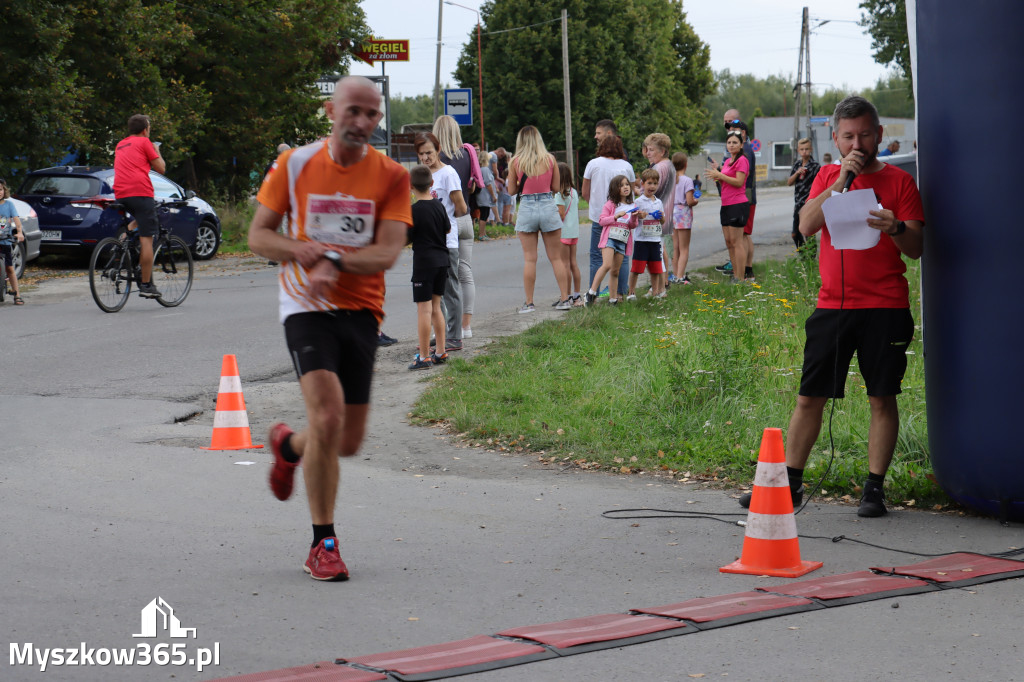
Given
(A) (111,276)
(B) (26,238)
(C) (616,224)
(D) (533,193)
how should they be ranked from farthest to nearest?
(B) (26,238) < (A) (111,276) < (C) (616,224) < (D) (533,193)

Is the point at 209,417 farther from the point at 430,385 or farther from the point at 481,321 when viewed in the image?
the point at 481,321

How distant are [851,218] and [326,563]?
2945 millimetres

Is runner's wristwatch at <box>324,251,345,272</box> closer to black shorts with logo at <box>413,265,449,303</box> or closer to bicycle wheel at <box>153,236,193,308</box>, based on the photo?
black shorts with logo at <box>413,265,449,303</box>

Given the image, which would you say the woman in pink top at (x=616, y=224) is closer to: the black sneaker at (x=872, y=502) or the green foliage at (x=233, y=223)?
the black sneaker at (x=872, y=502)

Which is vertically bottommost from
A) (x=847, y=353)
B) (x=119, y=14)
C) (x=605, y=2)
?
(x=847, y=353)

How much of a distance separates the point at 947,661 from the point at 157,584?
298cm

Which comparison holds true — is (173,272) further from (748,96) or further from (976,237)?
(748,96)

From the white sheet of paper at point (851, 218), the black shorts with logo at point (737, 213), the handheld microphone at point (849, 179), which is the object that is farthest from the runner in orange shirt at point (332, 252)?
the black shorts with logo at point (737, 213)

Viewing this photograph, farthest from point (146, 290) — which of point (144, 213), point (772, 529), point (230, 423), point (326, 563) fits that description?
point (772, 529)

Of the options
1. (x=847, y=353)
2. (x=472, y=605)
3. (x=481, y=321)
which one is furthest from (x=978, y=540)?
(x=481, y=321)

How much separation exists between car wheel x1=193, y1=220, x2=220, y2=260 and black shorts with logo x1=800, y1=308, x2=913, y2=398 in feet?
58.4

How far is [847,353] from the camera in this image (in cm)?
603

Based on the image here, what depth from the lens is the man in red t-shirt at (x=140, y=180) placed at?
13500mm

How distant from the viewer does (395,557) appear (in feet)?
17.6
